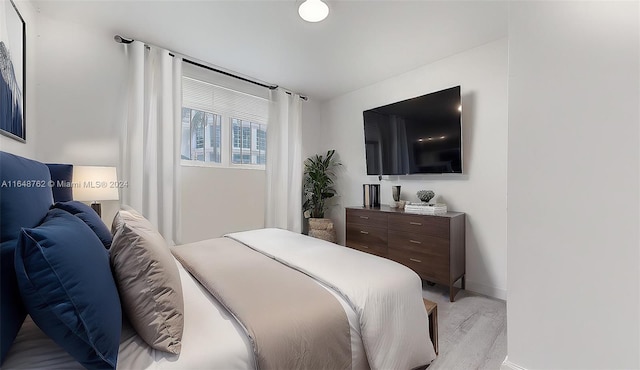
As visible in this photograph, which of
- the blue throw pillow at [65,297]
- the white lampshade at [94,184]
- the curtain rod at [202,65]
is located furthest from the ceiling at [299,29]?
the blue throw pillow at [65,297]

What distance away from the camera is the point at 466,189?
9.02 feet

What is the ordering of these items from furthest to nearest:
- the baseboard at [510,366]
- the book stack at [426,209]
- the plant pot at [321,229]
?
the plant pot at [321,229], the book stack at [426,209], the baseboard at [510,366]

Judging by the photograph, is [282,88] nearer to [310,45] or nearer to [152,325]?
[310,45]

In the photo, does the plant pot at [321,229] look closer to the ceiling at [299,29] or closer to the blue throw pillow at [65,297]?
the ceiling at [299,29]

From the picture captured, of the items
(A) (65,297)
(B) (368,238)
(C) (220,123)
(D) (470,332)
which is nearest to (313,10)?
(C) (220,123)

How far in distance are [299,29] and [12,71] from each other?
1993mm

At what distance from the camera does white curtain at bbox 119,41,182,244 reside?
253 centimetres

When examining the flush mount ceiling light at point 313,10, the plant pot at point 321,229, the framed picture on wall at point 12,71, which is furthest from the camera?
the plant pot at point 321,229

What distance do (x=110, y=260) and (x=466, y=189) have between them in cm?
296

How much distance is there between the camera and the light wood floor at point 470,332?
5.11 feet

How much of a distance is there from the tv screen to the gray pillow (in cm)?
271

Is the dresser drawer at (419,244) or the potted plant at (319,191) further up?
the potted plant at (319,191)

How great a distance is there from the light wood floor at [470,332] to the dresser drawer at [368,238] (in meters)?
0.65

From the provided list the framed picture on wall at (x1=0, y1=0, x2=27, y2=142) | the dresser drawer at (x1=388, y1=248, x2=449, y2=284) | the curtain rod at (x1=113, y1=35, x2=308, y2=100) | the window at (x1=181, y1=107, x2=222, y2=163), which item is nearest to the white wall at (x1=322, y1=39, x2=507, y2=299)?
the dresser drawer at (x1=388, y1=248, x2=449, y2=284)
